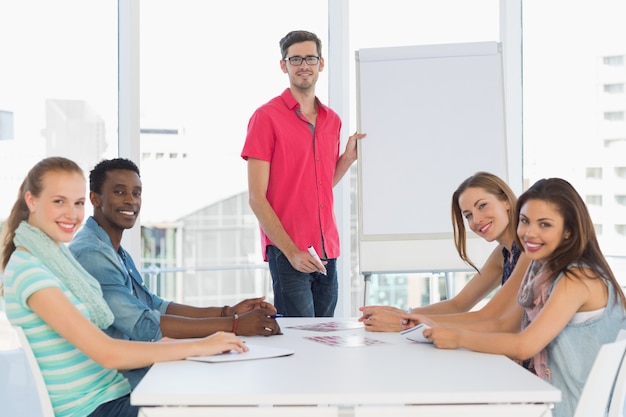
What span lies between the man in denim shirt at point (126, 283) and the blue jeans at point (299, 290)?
709mm

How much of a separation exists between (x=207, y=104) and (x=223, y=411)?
10.3 ft

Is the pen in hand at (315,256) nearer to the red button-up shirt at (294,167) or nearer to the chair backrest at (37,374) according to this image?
the red button-up shirt at (294,167)

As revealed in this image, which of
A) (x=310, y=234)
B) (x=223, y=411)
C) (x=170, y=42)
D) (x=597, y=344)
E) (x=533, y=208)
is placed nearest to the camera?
(x=223, y=411)

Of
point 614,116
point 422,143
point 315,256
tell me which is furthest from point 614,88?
point 315,256

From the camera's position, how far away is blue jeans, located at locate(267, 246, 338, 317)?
3.44 m

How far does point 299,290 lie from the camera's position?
344 cm

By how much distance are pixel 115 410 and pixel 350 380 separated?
0.66 meters

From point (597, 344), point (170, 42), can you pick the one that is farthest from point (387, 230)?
point (597, 344)

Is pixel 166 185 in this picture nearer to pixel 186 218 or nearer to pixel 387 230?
pixel 186 218

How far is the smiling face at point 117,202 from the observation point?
265 centimetres

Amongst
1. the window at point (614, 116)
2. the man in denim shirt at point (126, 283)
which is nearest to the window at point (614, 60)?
the window at point (614, 116)

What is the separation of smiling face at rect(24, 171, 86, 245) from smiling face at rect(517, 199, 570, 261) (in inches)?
47.8

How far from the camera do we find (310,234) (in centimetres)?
367

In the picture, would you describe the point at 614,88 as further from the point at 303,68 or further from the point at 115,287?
the point at 115,287
